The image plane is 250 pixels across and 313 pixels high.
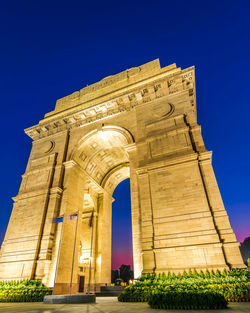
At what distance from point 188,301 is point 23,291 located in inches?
417

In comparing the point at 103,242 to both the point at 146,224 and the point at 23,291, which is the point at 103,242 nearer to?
the point at 23,291

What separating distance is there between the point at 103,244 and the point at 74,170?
9.35 metres

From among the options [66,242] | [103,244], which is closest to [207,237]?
[66,242]

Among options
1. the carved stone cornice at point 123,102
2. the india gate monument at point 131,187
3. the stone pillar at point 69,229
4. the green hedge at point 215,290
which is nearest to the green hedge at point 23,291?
the india gate monument at point 131,187

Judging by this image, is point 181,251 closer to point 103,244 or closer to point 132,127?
point 132,127

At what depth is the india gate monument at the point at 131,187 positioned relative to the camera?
11.7 metres

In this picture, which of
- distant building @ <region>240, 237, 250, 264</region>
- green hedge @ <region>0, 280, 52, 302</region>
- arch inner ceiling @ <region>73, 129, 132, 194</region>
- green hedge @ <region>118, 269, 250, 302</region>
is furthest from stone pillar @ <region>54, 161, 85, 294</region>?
distant building @ <region>240, 237, 250, 264</region>

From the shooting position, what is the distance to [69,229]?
16812mm

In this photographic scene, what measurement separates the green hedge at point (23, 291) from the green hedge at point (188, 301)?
863cm

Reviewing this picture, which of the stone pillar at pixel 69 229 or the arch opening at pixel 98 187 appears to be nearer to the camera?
the stone pillar at pixel 69 229

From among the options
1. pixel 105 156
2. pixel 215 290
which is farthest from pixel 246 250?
pixel 215 290

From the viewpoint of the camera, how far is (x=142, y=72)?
80.2 feet

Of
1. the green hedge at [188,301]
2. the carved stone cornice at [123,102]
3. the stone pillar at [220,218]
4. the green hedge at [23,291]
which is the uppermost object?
the carved stone cornice at [123,102]

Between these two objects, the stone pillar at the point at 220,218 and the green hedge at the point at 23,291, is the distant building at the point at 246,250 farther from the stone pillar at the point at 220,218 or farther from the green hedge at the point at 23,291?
the green hedge at the point at 23,291
